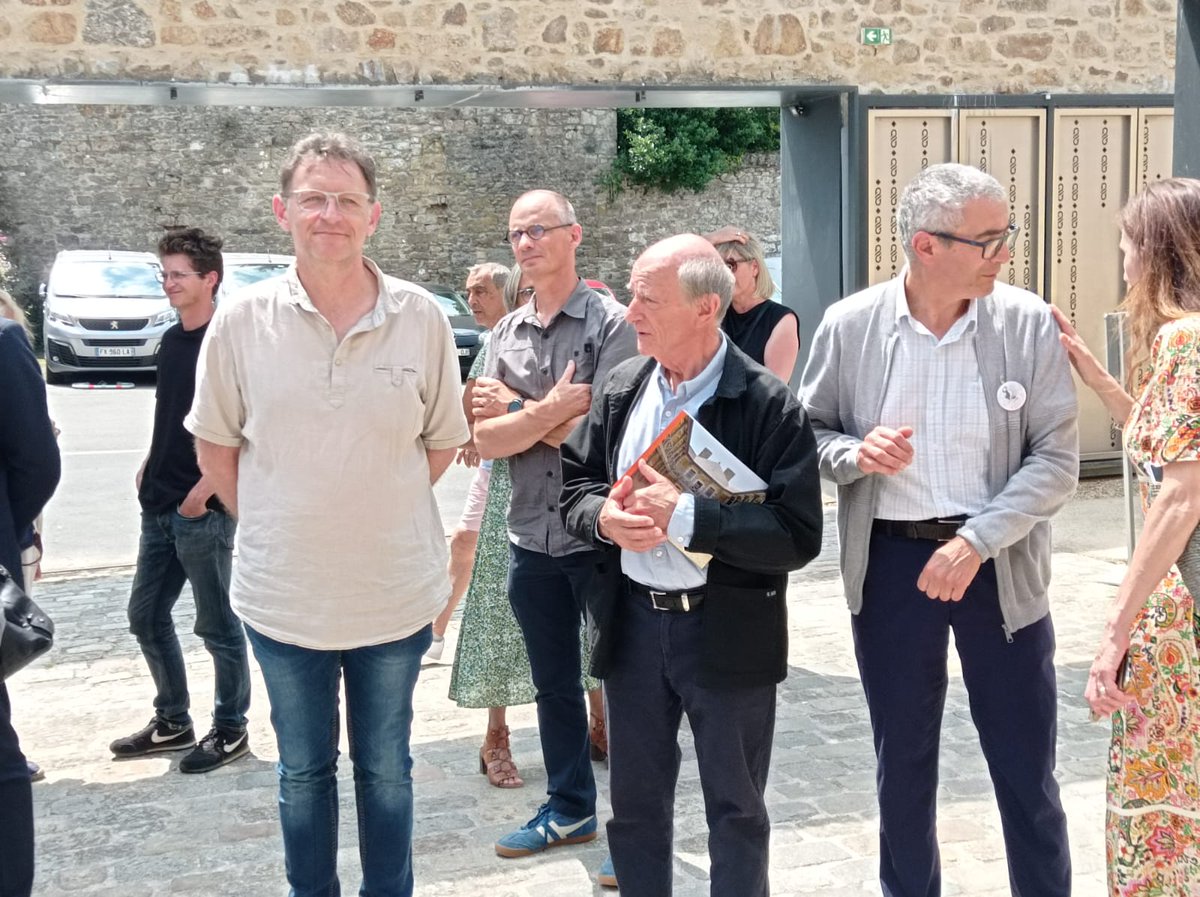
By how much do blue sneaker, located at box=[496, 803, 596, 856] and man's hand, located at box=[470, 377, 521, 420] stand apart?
4.20 ft

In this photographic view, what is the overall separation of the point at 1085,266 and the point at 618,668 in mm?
7940

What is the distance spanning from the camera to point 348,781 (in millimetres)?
4762

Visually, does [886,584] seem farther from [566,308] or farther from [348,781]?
[348,781]

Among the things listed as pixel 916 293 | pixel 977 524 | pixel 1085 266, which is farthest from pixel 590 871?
pixel 1085 266

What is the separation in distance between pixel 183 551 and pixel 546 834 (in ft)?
5.77

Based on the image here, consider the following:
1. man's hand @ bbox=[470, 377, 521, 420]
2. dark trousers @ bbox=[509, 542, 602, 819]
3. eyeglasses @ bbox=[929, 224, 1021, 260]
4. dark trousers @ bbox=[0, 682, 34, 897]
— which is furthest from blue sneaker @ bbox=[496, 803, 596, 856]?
eyeglasses @ bbox=[929, 224, 1021, 260]

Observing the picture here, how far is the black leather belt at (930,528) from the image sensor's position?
3166 millimetres

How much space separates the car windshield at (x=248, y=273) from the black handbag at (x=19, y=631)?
48.5ft

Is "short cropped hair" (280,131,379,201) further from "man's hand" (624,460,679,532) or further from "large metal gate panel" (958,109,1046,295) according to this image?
"large metal gate panel" (958,109,1046,295)

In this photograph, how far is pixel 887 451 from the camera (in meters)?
3.04

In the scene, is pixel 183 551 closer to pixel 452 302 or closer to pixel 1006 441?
pixel 1006 441

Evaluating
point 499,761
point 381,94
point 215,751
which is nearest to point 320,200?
point 499,761

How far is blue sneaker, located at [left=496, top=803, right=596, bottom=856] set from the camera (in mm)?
4031

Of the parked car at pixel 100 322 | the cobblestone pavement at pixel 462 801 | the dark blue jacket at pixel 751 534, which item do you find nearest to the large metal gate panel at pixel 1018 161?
the cobblestone pavement at pixel 462 801
